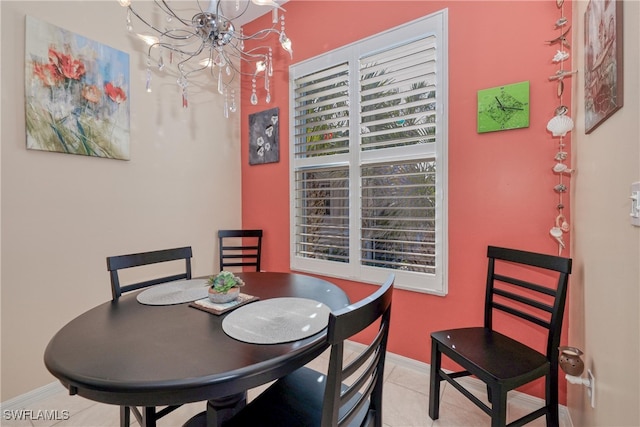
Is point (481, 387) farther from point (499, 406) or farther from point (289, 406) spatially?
point (289, 406)

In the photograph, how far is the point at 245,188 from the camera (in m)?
3.09

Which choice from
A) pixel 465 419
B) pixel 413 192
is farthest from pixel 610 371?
pixel 413 192

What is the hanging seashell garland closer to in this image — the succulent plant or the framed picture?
the framed picture

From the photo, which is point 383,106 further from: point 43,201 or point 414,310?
point 43,201

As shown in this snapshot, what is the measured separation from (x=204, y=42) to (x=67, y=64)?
3.29 ft

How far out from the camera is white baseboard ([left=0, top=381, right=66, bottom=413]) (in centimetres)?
171

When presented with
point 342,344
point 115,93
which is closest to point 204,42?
point 115,93

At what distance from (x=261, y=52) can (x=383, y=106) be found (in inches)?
58.4

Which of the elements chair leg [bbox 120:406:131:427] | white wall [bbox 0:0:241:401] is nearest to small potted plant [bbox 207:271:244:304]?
chair leg [bbox 120:406:131:427]

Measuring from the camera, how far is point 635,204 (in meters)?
0.85

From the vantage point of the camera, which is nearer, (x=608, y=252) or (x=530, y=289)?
(x=608, y=252)

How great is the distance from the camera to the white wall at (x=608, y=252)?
89cm

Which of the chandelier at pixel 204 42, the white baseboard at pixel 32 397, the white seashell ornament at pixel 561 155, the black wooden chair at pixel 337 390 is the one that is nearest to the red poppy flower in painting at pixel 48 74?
the chandelier at pixel 204 42

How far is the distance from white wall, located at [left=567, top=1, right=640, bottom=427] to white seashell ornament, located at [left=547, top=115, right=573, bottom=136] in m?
0.04
